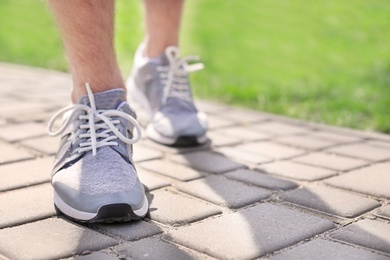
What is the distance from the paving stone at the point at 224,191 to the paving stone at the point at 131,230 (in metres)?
0.25

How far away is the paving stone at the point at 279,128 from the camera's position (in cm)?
264

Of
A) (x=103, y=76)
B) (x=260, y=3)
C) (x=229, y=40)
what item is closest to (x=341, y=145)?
(x=103, y=76)

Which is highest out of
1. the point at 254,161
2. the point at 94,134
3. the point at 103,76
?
the point at 103,76

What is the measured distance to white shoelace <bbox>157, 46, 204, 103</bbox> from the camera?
2.42 metres

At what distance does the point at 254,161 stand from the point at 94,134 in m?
0.69

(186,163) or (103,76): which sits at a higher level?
(103,76)

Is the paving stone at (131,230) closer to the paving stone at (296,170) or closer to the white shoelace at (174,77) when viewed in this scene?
the paving stone at (296,170)

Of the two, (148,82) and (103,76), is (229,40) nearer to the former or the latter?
(148,82)

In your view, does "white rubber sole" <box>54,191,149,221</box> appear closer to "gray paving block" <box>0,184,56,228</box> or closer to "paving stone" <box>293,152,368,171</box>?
"gray paving block" <box>0,184,56,228</box>

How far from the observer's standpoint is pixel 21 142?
232cm

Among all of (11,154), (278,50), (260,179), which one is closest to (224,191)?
(260,179)

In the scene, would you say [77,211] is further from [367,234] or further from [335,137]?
[335,137]

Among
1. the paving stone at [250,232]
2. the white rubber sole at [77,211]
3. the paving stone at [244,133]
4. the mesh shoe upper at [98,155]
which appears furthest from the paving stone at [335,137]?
the white rubber sole at [77,211]

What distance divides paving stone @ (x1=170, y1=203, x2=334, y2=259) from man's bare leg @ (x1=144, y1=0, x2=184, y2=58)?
3.24 ft
